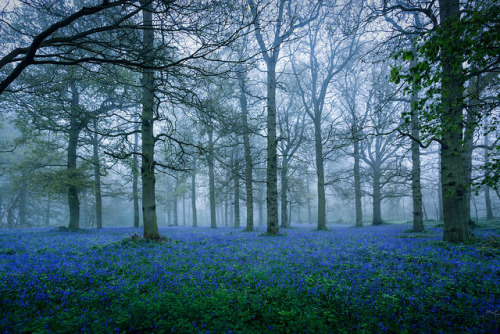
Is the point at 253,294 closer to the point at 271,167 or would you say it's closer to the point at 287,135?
the point at 271,167

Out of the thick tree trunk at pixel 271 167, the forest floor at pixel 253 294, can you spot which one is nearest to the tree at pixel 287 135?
the thick tree trunk at pixel 271 167

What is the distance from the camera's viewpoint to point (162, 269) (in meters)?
5.44

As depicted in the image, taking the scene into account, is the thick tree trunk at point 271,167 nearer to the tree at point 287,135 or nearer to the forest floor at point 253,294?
the tree at point 287,135

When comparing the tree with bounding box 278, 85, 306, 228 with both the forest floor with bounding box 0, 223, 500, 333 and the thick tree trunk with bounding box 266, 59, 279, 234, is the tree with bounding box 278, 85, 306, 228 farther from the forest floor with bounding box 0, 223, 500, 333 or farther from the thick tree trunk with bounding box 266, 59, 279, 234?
the forest floor with bounding box 0, 223, 500, 333

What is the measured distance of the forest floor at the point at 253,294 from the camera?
2932 millimetres

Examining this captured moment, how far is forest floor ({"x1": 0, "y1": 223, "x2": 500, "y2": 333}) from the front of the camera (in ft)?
9.62

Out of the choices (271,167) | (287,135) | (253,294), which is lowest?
(253,294)

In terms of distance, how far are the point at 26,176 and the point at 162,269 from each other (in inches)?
684

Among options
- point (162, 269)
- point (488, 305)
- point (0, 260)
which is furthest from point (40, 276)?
point (488, 305)

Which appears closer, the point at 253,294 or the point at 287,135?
the point at 253,294

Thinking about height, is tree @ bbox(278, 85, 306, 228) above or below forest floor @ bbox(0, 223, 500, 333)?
above

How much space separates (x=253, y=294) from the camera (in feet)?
12.9

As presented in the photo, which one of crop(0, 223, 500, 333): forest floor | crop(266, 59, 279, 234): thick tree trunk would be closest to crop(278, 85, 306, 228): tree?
crop(266, 59, 279, 234): thick tree trunk

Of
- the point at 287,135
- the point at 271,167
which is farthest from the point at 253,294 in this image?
the point at 287,135
